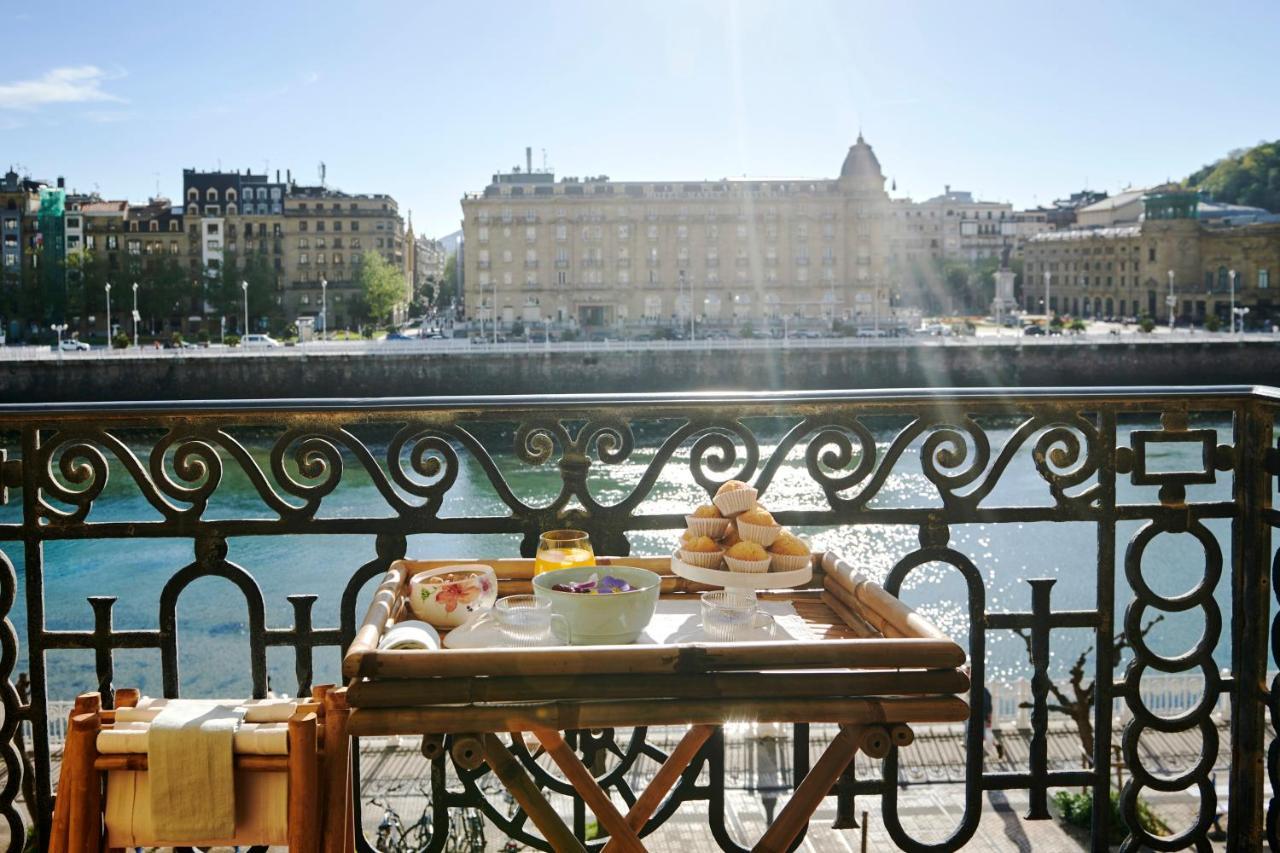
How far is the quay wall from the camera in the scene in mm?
44125

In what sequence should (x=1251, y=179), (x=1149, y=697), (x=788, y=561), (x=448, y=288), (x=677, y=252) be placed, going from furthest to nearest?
(x=448, y=288) < (x=1251, y=179) < (x=677, y=252) < (x=1149, y=697) < (x=788, y=561)

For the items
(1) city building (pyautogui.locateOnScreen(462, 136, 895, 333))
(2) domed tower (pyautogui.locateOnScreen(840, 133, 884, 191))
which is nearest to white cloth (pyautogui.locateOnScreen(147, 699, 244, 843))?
(1) city building (pyautogui.locateOnScreen(462, 136, 895, 333))

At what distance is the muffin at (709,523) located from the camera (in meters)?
2.45

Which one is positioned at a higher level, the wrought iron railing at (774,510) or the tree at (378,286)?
the tree at (378,286)

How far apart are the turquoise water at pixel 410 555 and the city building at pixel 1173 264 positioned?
59.6 m

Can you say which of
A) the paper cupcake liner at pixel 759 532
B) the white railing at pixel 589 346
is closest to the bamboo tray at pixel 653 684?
the paper cupcake liner at pixel 759 532

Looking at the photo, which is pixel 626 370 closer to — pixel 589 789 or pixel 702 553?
pixel 702 553

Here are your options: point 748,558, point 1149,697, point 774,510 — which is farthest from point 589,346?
point 748,558

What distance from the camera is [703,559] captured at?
93.9 inches

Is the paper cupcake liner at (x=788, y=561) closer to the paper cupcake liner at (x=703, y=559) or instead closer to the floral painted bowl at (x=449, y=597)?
the paper cupcake liner at (x=703, y=559)

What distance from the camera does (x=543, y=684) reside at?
1.84 meters

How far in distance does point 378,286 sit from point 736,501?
239ft

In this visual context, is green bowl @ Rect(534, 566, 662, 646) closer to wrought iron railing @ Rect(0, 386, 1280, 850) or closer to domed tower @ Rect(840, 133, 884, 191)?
wrought iron railing @ Rect(0, 386, 1280, 850)

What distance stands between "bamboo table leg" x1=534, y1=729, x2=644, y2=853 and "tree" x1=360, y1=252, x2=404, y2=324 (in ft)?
240
